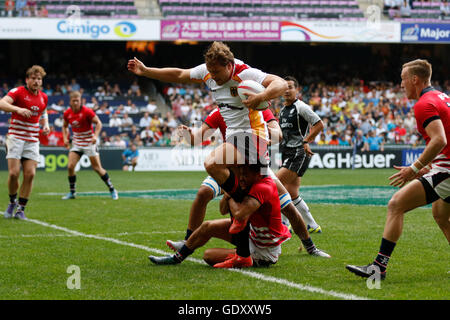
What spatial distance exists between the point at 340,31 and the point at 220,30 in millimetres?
6614

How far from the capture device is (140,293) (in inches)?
208

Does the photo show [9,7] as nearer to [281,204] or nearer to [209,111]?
[209,111]

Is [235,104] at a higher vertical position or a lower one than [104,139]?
higher

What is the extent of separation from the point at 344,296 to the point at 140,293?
1.71 meters

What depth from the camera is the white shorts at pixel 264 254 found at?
6516mm

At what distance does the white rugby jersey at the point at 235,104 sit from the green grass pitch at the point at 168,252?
5.05ft

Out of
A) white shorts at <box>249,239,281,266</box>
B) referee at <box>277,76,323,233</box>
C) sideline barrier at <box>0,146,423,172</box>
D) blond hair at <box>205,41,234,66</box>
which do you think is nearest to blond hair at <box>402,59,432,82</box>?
blond hair at <box>205,41,234,66</box>

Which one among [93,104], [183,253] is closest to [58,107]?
[93,104]

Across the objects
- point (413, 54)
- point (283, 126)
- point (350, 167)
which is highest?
point (413, 54)

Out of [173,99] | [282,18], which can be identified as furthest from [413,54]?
[173,99]

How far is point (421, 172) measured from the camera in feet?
19.6

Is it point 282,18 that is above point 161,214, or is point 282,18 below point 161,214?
above

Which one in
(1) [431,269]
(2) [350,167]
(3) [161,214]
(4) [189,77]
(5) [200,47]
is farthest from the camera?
(5) [200,47]
